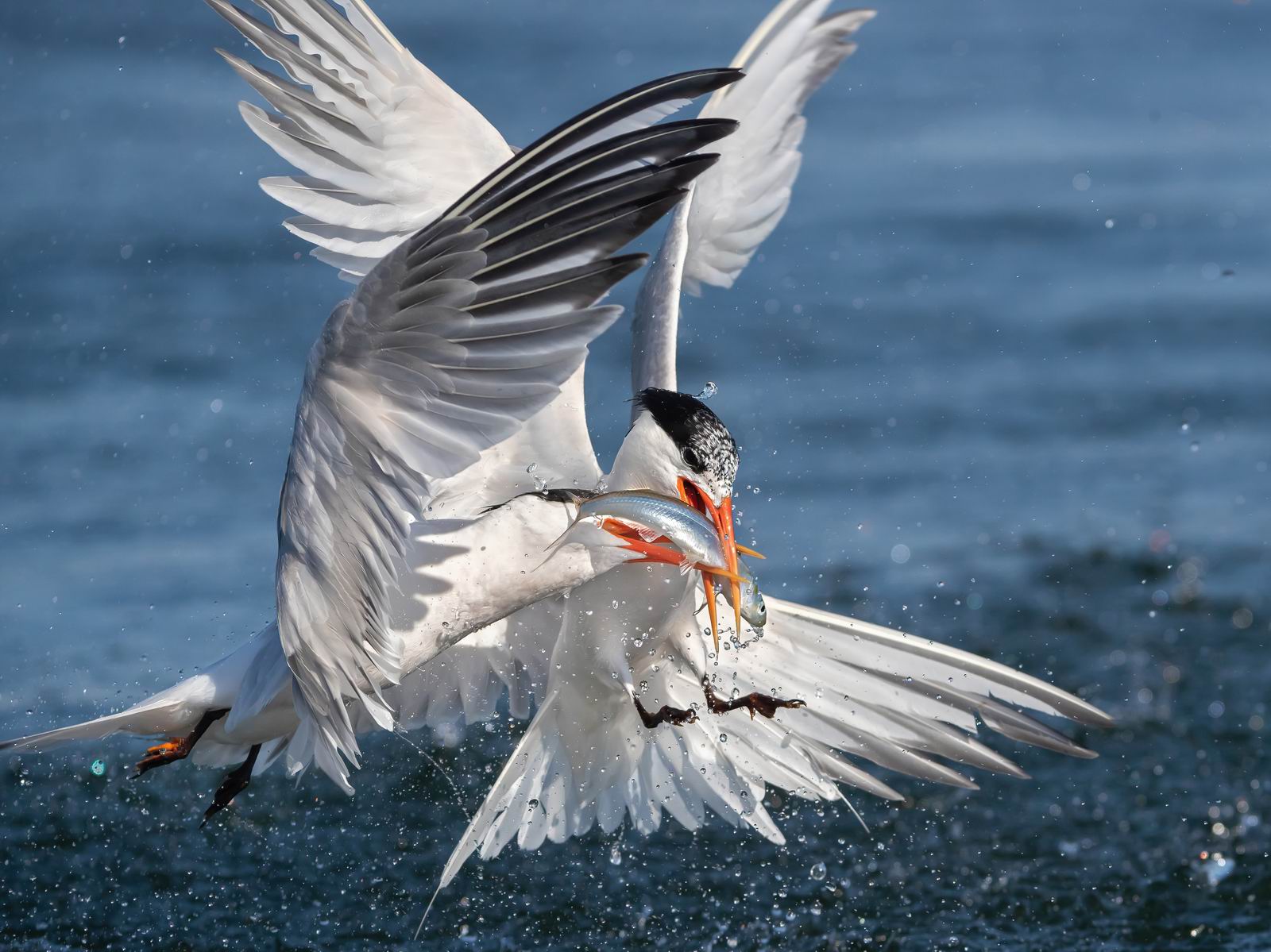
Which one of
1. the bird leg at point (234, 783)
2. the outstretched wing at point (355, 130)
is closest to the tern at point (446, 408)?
the bird leg at point (234, 783)

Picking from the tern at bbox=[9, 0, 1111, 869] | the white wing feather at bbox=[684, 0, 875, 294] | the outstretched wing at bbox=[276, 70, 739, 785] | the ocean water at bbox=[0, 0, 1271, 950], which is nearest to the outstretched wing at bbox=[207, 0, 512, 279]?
the tern at bbox=[9, 0, 1111, 869]

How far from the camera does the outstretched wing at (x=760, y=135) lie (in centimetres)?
544

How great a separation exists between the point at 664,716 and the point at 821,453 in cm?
363

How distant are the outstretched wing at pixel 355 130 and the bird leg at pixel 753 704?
60.8 inches

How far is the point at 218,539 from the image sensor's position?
7.09m

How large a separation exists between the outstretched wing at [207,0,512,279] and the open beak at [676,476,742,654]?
44.8 inches

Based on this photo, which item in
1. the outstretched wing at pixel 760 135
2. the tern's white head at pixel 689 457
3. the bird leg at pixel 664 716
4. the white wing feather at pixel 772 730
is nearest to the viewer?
the tern's white head at pixel 689 457

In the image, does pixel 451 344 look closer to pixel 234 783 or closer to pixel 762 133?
pixel 234 783

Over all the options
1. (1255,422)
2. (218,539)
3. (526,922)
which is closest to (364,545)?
(526,922)

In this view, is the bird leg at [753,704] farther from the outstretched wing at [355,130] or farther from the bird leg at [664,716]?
the outstretched wing at [355,130]

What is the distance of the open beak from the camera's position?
4.00 meters

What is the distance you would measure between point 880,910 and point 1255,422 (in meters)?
4.36

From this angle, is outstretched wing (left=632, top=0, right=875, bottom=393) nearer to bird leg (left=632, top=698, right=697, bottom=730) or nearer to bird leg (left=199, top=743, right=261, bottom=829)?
bird leg (left=632, top=698, right=697, bottom=730)

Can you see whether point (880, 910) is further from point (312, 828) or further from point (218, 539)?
point (218, 539)
